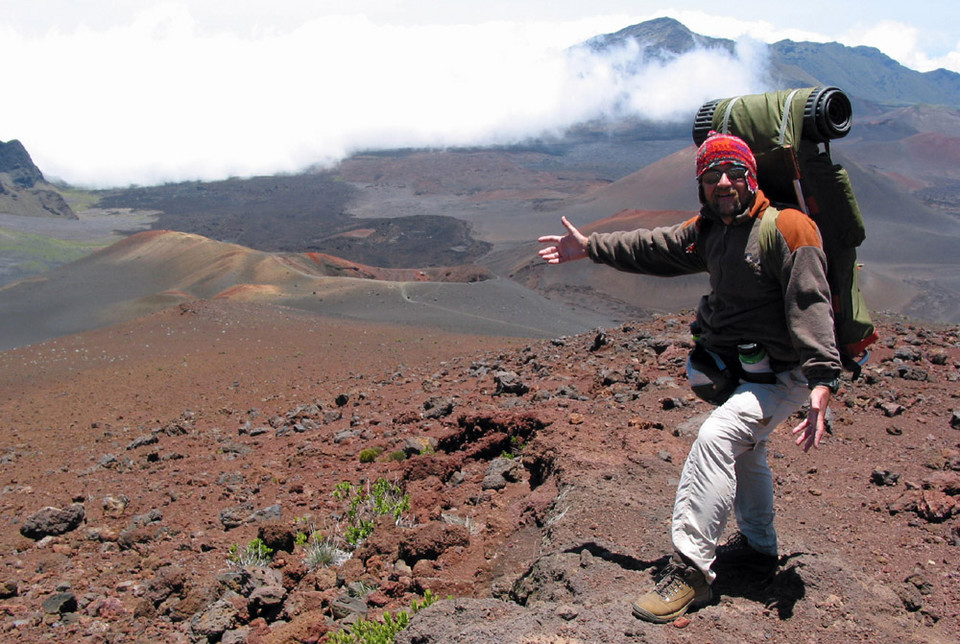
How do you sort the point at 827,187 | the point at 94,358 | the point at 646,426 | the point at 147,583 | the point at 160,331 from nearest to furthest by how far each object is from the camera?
the point at 827,187 → the point at 147,583 → the point at 646,426 → the point at 94,358 → the point at 160,331

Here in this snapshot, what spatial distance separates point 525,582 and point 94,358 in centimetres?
1148

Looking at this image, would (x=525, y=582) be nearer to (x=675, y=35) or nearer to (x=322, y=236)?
(x=322, y=236)

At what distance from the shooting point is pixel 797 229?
2283 mm

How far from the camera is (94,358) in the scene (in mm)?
12328

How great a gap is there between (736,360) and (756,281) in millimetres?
291

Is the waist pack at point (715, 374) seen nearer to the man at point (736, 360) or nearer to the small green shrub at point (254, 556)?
the man at point (736, 360)

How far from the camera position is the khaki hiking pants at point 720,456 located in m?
2.32

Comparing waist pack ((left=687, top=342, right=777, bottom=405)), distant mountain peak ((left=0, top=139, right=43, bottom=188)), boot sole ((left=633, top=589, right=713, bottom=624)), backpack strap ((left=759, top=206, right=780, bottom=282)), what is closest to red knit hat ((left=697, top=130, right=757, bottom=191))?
backpack strap ((left=759, top=206, right=780, bottom=282))

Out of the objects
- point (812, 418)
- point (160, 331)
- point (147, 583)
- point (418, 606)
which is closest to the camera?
point (812, 418)

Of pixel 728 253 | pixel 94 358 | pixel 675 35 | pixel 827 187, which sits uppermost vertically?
pixel 675 35

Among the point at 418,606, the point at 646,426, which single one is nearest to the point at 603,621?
the point at 418,606

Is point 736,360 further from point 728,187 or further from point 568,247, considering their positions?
point 568,247

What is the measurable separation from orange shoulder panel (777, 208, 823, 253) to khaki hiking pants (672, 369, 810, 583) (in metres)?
0.39

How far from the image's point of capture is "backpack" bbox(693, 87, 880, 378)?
237cm
